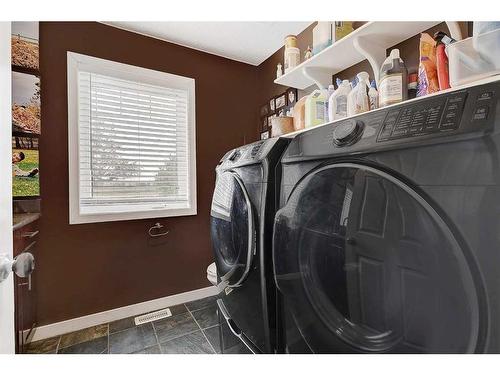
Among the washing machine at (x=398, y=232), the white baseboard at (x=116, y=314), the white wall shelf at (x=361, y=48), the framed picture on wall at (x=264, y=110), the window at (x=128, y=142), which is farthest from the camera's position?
the framed picture on wall at (x=264, y=110)

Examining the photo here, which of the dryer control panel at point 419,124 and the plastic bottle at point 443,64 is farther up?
the plastic bottle at point 443,64

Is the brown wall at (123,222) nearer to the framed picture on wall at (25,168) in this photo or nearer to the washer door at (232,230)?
the framed picture on wall at (25,168)

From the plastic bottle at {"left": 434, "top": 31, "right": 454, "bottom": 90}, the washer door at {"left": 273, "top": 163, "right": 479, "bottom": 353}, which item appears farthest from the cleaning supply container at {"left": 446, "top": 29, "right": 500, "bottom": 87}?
the washer door at {"left": 273, "top": 163, "right": 479, "bottom": 353}

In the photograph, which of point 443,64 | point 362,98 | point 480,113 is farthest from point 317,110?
point 480,113

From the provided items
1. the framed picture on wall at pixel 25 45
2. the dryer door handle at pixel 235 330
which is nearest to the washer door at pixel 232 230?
the dryer door handle at pixel 235 330

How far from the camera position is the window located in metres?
1.73

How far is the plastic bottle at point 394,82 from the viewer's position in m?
0.96

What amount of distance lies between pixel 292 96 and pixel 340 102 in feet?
2.78

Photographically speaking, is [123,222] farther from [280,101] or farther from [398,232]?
[398,232]

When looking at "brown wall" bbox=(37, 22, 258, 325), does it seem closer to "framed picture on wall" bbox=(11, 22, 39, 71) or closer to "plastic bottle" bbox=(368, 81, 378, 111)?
"framed picture on wall" bbox=(11, 22, 39, 71)

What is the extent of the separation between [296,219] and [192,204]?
5.10ft

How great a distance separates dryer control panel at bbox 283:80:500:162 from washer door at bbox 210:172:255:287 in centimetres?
38

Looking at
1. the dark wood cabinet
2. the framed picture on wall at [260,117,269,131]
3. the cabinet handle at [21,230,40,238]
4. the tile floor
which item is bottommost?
the tile floor

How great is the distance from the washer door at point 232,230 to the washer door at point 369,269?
0.17 m
